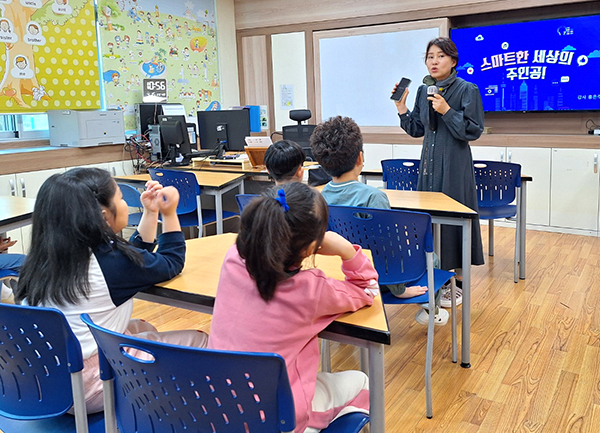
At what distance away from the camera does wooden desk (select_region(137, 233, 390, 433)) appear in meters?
1.27

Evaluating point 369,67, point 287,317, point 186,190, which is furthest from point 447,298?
point 369,67

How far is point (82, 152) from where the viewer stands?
4848 millimetres

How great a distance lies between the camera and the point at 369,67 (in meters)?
5.80

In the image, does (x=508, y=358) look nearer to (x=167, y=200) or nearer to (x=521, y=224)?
(x=521, y=224)

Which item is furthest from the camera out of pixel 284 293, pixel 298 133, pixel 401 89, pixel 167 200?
pixel 298 133

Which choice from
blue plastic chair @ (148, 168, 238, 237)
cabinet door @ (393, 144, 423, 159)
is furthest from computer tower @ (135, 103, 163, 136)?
cabinet door @ (393, 144, 423, 159)

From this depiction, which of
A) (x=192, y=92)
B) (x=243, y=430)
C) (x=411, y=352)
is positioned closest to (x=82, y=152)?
(x=192, y=92)

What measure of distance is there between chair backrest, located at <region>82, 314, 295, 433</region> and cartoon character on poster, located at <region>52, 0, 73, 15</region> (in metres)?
4.48

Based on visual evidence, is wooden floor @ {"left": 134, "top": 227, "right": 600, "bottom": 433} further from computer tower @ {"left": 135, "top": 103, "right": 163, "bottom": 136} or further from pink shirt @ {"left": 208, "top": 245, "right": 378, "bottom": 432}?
computer tower @ {"left": 135, "top": 103, "right": 163, "bottom": 136}

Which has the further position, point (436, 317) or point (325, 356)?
point (436, 317)

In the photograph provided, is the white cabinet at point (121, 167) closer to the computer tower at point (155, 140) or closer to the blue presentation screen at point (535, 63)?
the computer tower at point (155, 140)

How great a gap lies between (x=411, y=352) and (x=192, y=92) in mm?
4523

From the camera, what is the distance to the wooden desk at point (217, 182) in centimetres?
373

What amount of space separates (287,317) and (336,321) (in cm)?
14
